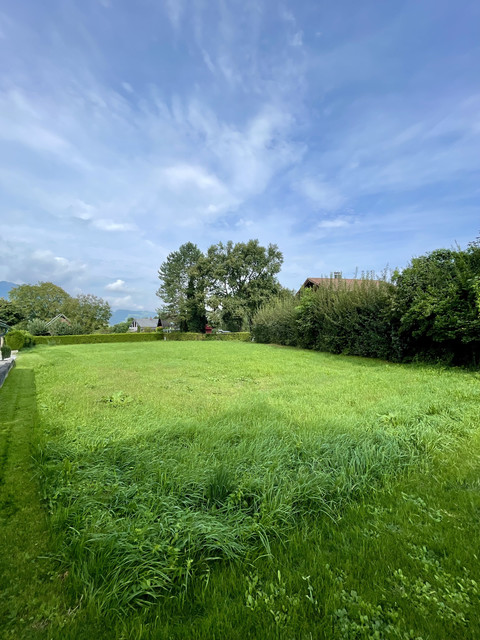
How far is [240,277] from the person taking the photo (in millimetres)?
36594

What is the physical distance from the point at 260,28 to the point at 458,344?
11151 millimetres

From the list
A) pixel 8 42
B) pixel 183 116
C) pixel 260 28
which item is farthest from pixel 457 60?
pixel 8 42

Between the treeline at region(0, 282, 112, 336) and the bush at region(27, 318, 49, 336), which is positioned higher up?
the treeline at region(0, 282, 112, 336)

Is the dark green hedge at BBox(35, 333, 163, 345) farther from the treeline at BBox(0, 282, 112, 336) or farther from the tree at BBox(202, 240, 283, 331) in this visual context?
the treeline at BBox(0, 282, 112, 336)

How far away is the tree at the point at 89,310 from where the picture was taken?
47.1 meters

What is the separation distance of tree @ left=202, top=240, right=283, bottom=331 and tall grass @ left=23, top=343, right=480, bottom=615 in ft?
93.7

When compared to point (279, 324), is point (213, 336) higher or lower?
lower

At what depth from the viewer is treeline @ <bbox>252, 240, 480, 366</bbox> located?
27.0 feet

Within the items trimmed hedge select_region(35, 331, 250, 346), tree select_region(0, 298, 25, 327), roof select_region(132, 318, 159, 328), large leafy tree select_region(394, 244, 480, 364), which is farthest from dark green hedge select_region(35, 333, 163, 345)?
roof select_region(132, 318, 159, 328)

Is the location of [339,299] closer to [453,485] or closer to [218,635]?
[453,485]

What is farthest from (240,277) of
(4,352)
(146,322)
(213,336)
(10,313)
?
(146,322)

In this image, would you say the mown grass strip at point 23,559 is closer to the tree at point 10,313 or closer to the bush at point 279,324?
the bush at point 279,324

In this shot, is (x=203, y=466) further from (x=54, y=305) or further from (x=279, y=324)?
(x=54, y=305)

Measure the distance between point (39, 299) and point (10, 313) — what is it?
7471 mm
